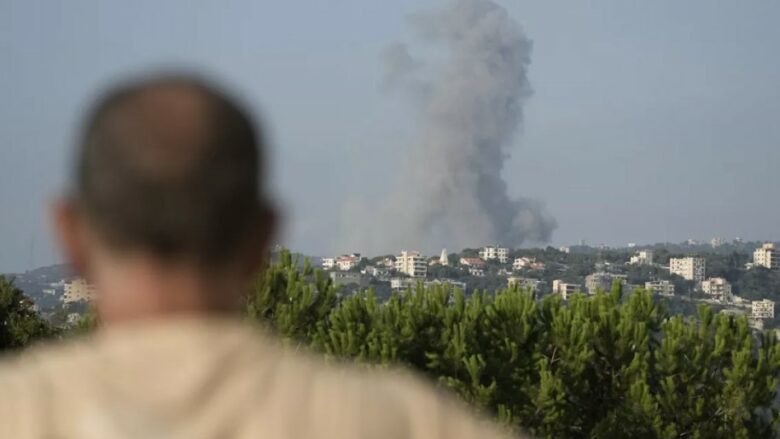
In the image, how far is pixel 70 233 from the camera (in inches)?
44.1

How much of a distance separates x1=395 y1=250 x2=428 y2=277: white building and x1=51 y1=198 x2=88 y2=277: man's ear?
57799 millimetres

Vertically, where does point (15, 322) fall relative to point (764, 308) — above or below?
above

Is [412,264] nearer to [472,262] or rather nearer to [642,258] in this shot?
[472,262]

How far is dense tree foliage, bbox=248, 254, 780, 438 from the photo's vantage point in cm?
1850

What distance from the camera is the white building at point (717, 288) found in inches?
2467

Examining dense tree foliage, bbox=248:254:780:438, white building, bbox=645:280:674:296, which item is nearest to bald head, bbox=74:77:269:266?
dense tree foliage, bbox=248:254:780:438

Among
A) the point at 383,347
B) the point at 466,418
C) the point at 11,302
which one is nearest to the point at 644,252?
the point at 11,302

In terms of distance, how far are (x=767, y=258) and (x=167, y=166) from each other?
261ft

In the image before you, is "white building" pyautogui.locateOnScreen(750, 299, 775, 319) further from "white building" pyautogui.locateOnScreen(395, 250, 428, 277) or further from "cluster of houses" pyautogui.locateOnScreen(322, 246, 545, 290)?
"white building" pyautogui.locateOnScreen(395, 250, 428, 277)

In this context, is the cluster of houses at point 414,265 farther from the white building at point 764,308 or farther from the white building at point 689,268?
the white building at point 764,308

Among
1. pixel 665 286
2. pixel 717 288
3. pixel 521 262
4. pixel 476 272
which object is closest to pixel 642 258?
pixel 665 286

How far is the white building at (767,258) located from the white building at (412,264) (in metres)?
21.2

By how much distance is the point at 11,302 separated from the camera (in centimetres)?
2502

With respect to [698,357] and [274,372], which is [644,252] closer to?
[698,357]
